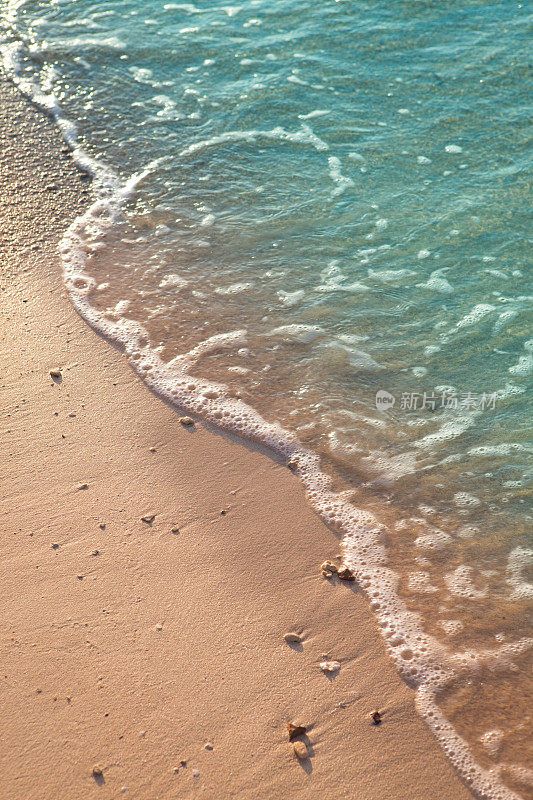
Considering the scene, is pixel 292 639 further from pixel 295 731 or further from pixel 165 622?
pixel 165 622

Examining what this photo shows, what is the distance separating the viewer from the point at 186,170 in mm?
5824

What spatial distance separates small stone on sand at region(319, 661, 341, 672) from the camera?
9.02 ft

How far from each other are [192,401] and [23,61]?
5.34 m

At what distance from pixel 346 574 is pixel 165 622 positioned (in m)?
0.86

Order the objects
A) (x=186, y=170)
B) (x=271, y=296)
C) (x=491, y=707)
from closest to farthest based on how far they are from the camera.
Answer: (x=491, y=707)
(x=271, y=296)
(x=186, y=170)

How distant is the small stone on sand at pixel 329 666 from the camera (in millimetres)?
2748

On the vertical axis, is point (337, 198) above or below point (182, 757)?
above

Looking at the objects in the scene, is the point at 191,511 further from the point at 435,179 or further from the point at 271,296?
the point at 435,179

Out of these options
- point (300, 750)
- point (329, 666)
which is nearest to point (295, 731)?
point (300, 750)

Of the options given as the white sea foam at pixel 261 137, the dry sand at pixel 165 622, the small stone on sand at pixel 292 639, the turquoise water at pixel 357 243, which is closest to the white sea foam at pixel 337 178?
the turquoise water at pixel 357 243

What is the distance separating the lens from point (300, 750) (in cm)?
249

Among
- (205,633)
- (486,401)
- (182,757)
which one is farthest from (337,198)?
(182,757)

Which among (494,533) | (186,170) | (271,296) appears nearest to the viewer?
(494,533)

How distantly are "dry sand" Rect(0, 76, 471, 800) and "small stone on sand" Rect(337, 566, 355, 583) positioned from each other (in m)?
0.04
